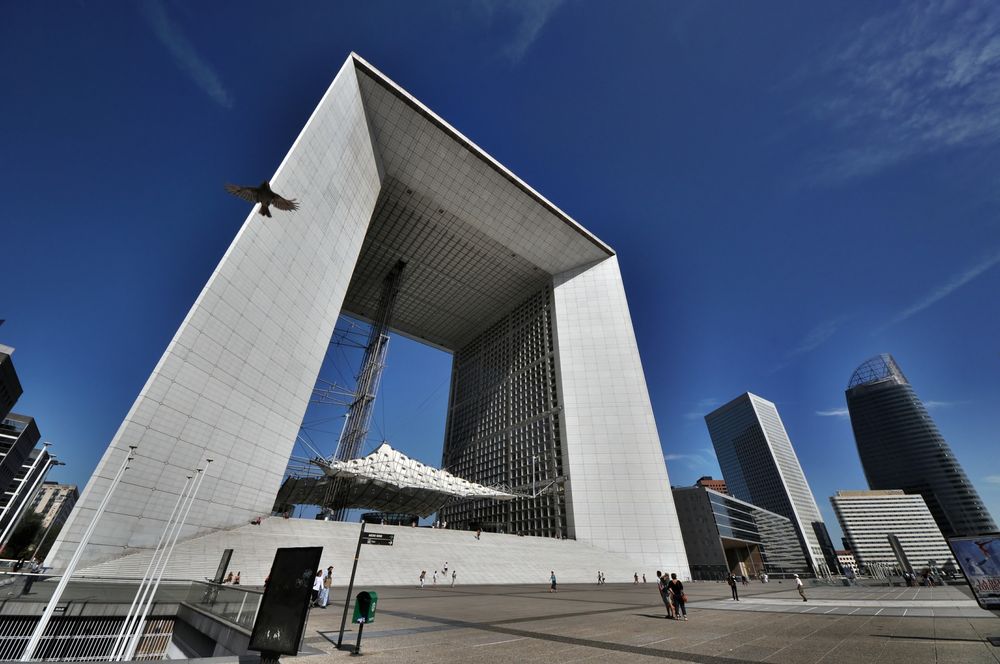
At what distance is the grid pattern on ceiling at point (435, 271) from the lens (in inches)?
1770

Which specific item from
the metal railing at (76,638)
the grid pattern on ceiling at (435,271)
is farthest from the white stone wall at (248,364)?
the grid pattern on ceiling at (435,271)

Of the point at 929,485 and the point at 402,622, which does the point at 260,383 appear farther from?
the point at 929,485

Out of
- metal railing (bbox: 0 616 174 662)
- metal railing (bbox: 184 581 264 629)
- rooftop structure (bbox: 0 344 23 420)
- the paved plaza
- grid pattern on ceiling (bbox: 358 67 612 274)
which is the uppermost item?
grid pattern on ceiling (bbox: 358 67 612 274)

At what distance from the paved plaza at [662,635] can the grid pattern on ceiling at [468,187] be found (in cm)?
3727

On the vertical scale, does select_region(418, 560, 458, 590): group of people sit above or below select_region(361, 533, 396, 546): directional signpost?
below

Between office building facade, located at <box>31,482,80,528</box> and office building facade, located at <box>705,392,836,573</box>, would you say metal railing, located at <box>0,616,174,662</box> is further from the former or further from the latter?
office building facade, located at <box>705,392,836,573</box>

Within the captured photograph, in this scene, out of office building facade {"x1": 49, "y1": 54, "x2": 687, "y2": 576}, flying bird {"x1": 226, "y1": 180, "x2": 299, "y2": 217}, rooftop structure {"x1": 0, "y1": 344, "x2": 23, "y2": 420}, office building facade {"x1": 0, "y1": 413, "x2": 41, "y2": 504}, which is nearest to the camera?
flying bird {"x1": 226, "y1": 180, "x2": 299, "y2": 217}

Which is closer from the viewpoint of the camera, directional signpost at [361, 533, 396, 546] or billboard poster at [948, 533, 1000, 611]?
billboard poster at [948, 533, 1000, 611]

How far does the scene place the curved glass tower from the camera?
12538cm

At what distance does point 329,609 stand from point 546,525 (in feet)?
102

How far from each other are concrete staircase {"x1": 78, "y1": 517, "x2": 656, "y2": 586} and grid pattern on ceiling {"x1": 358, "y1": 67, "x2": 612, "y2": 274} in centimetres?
3237

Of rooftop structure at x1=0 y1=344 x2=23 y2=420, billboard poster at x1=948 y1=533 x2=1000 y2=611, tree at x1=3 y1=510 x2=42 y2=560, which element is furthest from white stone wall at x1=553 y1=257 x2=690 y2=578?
rooftop structure at x1=0 y1=344 x2=23 y2=420

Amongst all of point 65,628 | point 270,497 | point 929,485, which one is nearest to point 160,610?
point 65,628

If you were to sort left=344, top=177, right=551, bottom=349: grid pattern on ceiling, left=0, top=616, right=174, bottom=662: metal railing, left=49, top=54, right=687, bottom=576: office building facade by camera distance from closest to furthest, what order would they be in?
left=0, top=616, right=174, bottom=662: metal railing < left=49, top=54, right=687, bottom=576: office building facade < left=344, top=177, right=551, bottom=349: grid pattern on ceiling
